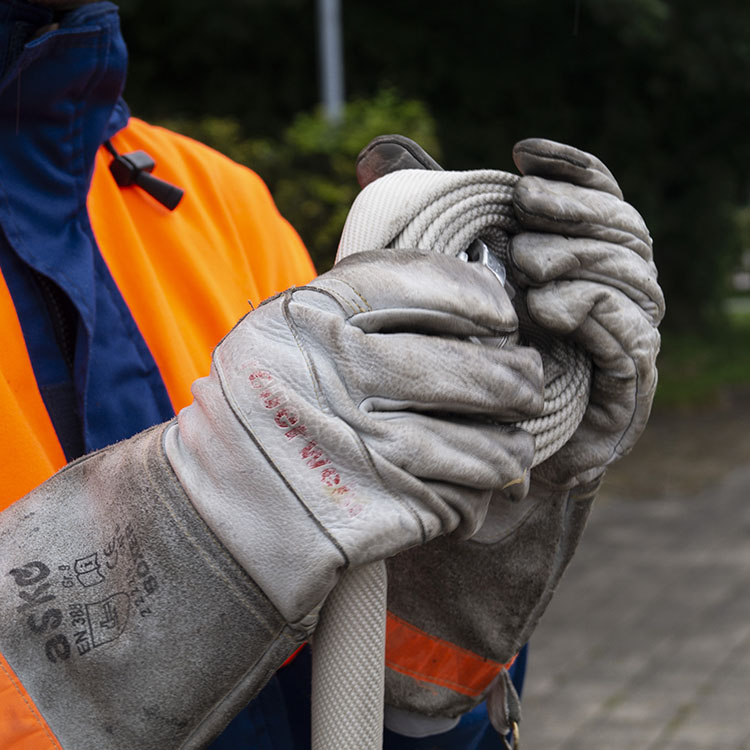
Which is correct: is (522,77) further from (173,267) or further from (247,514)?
(247,514)

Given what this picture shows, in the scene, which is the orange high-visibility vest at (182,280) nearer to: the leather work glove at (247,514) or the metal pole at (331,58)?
the leather work glove at (247,514)

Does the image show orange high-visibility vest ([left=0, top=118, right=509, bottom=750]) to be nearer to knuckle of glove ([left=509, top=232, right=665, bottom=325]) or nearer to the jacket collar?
the jacket collar

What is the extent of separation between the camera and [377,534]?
92 cm

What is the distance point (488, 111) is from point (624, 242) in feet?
30.3

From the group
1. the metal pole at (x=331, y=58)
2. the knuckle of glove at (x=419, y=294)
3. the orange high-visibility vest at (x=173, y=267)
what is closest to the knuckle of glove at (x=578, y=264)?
the knuckle of glove at (x=419, y=294)

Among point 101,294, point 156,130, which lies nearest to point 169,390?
point 101,294

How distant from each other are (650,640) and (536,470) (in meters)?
3.38

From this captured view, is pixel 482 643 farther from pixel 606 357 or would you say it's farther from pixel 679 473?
pixel 679 473

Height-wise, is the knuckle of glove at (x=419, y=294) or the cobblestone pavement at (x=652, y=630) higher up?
the knuckle of glove at (x=419, y=294)

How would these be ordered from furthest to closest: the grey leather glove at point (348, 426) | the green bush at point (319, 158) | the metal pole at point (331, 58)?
the metal pole at point (331, 58) < the green bush at point (319, 158) < the grey leather glove at point (348, 426)

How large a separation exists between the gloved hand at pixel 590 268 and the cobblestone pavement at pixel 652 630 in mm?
2680

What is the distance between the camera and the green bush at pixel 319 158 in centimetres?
491

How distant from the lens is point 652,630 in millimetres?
4430

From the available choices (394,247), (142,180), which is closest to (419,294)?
(394,247)
